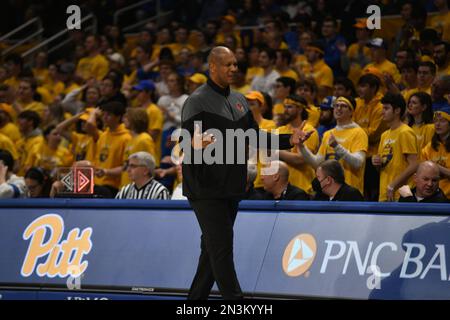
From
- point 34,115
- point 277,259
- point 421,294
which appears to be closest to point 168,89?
point 34,115

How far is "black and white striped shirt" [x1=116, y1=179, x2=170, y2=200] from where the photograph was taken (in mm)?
9961

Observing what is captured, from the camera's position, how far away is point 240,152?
278 inches

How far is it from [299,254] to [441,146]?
240cm

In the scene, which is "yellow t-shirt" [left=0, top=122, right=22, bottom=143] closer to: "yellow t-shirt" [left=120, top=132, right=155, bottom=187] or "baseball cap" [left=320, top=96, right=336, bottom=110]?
"yellow t-shirt" [left=120, top=132, right=155, bottom=187]

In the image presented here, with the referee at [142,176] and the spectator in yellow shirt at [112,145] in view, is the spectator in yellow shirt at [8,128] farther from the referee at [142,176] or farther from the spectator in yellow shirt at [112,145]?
the referee at [142,176]

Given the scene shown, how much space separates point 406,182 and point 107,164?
396cm

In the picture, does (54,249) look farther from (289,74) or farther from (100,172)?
(289,74)

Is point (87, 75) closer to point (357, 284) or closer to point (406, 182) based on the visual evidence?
point (406, 182)

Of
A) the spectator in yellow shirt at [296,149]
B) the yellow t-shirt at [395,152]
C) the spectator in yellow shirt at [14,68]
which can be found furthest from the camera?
the spectator in yellow shirt at [14,68]

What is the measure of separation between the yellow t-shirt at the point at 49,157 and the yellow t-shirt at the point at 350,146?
422cm

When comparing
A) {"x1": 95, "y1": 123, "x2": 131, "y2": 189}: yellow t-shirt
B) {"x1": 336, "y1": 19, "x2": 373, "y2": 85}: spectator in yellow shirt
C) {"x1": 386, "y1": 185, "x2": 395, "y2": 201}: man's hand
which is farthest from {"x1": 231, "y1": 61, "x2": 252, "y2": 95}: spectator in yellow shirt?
{"x1": 386, "y1": 185, "x2": 395, "y2": 201}: man's hand

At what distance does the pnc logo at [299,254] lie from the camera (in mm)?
7784

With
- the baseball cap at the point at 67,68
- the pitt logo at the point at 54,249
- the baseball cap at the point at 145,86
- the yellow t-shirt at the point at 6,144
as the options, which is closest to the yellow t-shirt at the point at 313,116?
the baseball cap at the point at 145,86

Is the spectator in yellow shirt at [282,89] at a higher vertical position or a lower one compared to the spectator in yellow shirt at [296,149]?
higher
